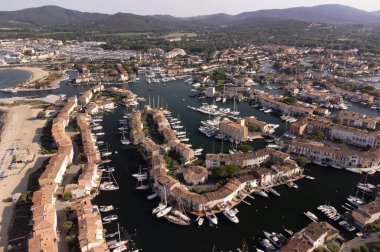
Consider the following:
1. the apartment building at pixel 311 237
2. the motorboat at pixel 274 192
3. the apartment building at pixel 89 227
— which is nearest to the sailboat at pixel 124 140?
the apartment building at pixel 89 227

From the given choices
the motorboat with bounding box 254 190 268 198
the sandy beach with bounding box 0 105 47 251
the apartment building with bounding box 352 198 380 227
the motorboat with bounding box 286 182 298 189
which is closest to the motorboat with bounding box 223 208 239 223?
the motorboat with bounding box 254 190 268 198

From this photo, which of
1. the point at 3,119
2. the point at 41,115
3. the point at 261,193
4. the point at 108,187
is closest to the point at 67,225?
the point at 108,187

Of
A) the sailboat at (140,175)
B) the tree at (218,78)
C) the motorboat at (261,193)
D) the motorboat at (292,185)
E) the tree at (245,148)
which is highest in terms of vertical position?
the tree at (218,78)

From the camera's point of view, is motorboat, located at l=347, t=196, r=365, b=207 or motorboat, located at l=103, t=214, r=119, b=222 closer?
motorboat, located at l=103, t=214, r=119, b=222

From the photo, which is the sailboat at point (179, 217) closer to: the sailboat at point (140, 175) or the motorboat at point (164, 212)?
the motorboat at point (164, 212)

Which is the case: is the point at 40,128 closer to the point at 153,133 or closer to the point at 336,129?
the point at 153,133

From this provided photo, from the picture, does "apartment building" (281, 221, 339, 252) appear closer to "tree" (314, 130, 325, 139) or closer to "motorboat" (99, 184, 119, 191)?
"motorboat" (99, 184, 119, 191)
